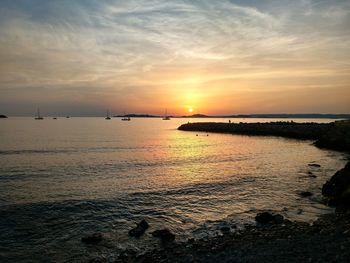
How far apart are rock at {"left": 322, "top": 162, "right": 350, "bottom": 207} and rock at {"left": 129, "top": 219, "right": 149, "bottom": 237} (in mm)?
11883

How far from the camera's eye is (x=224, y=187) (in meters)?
25.5

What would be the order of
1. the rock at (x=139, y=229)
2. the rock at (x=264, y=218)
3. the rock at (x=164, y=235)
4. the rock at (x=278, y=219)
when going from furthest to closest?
the rock at (x=264, y=218) → the rock at (x=278, y=219) → the rock at (x=139, y=229) → the rock at (x=164, y=235)

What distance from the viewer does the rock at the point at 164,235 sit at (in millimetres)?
14468

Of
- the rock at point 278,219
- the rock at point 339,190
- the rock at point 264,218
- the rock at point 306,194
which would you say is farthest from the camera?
the rock at point 306,194

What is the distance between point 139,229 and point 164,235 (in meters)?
1.48

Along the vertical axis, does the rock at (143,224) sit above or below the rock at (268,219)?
below

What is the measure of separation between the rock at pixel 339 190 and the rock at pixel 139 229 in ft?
39.0

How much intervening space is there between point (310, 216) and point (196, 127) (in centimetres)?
10768

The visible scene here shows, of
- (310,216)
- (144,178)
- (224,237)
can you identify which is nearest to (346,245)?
(224,237)

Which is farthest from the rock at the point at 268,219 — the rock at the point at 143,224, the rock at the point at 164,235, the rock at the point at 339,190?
the rock at the point at 143,224

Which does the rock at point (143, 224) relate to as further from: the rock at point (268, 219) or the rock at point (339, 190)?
the rock at point (339, 190)

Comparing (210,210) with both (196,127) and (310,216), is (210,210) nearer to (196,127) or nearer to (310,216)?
(310,216)

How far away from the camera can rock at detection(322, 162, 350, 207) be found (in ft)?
61.1

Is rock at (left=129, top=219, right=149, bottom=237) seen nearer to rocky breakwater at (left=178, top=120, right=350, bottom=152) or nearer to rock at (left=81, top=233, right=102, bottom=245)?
rock at (left=81, top=233, right=102, bottom=245)
